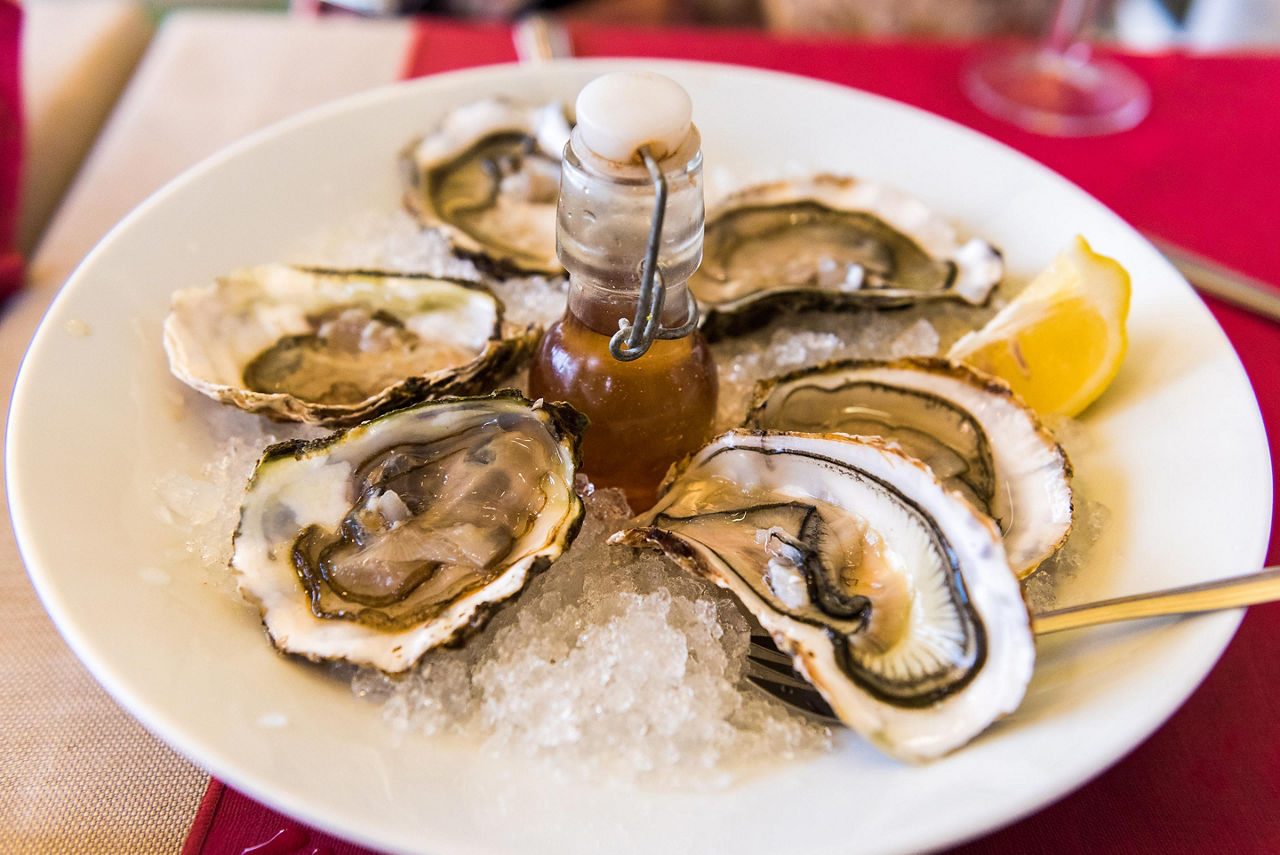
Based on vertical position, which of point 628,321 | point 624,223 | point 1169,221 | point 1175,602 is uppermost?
point 624,223

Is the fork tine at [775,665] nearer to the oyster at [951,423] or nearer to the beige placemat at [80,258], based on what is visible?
the oyster at [951,423]

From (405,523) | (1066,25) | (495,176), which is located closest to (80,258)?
(495,176)

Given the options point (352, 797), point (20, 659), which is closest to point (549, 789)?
point (352, 797)

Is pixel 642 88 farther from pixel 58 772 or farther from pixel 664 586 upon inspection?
pixel 58 772

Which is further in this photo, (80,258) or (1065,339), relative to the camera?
(80,258)

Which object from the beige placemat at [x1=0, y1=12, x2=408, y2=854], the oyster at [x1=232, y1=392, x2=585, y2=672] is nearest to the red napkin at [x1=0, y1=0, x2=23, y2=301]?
the beige placemat at [x1=0, y1=12, x2=408, y2=854]

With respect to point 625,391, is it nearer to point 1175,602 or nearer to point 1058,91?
point 1175,602
